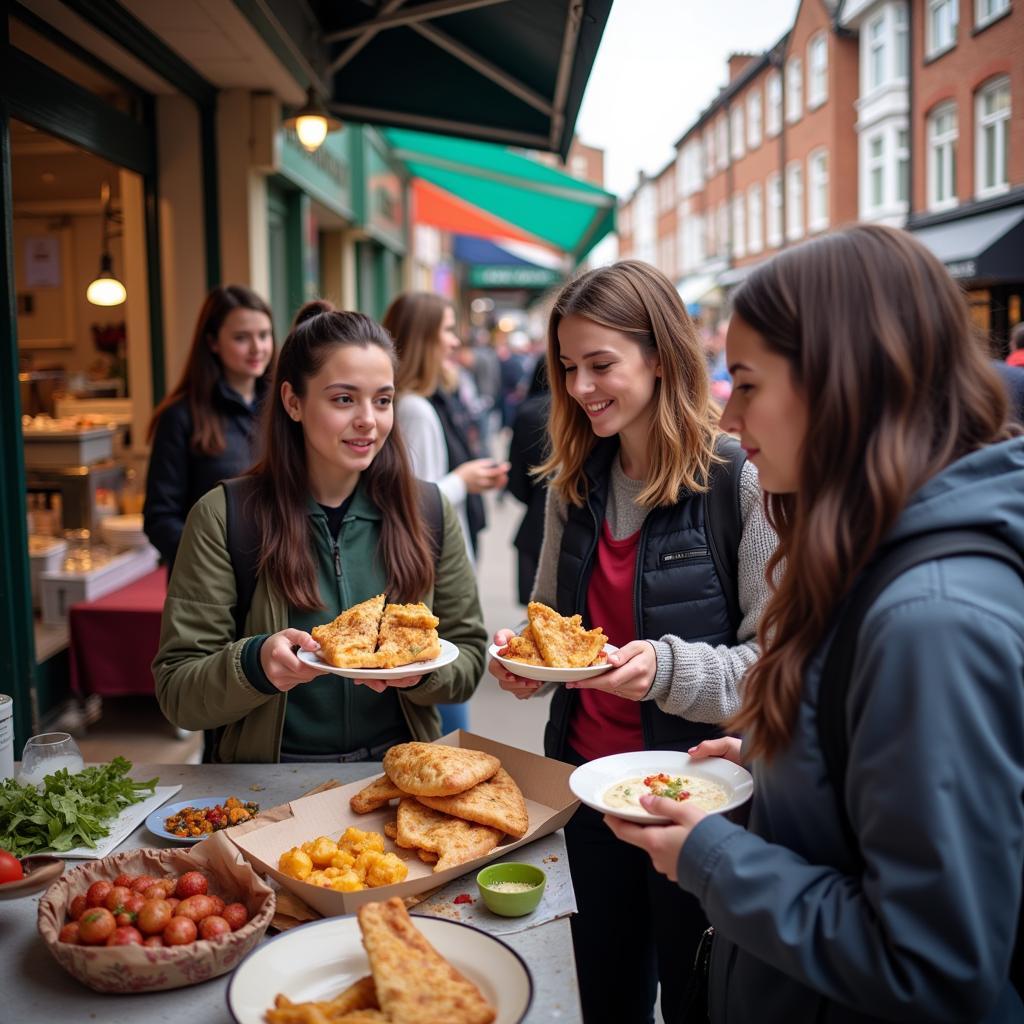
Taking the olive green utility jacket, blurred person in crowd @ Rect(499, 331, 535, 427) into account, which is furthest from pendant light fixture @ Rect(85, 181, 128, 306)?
blurred person in crowd @ Rect(499, 331, 535, 427)

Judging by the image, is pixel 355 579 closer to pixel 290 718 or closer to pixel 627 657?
pixel 290 718

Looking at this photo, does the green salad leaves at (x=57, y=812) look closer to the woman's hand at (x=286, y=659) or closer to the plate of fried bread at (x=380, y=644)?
the woman's hand at (x=286, y=659)

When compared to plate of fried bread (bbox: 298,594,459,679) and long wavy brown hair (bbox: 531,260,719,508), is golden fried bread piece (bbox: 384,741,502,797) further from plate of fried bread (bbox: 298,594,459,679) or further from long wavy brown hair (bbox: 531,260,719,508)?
long wavy brown hair (bbox: 531,260,719,508)

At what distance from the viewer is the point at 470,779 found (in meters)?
2.31

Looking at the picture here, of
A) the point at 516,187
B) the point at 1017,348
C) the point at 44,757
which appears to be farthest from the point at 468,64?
the point at 44,757

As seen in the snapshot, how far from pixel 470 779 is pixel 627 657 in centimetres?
48

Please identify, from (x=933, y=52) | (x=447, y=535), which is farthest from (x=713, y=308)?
(x=447, y=535)

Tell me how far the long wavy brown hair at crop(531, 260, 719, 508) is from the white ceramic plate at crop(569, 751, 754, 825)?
0.76 metres

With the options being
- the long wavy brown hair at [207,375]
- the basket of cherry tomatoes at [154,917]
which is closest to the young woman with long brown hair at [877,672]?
the basket of cherry tomatoes at [154,917]

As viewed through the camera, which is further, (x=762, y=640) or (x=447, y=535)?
(x=447, y=535)

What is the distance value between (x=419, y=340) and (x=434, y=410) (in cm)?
42

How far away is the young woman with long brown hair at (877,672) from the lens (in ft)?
4.38

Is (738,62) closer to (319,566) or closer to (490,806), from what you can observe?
(319,566)

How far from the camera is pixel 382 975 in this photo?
1.59 meters
